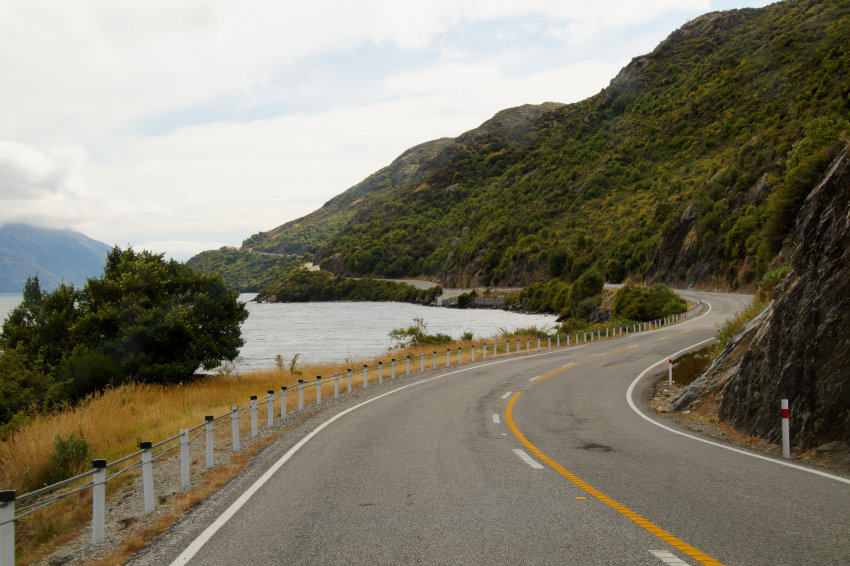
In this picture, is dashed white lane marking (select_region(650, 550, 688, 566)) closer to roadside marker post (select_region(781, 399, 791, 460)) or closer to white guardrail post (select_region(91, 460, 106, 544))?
white guardrail post (select_region(91, 460, 106, 544))

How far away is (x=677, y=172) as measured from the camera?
10675cm

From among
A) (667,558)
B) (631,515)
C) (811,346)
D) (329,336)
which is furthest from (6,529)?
(329,336)

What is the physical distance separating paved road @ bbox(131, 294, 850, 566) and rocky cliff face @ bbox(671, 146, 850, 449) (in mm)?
1479

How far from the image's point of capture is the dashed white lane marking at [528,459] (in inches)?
343

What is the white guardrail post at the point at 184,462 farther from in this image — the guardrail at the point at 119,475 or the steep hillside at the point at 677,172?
the steep hillside at the point at 677,172

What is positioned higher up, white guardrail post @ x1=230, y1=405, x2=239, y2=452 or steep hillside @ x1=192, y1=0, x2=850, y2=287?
steep hillside @ x1=192, y1=0, x2=850, y2=287

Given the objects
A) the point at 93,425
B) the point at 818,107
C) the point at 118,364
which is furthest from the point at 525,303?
the point at 93,425

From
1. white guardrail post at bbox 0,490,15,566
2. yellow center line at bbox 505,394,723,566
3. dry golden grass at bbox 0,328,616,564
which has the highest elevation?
white guardrail post at bbox 0,490,15,566

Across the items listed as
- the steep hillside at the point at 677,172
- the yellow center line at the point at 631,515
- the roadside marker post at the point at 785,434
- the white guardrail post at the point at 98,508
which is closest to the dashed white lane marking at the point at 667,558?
the yellow center line at the point at 631,515

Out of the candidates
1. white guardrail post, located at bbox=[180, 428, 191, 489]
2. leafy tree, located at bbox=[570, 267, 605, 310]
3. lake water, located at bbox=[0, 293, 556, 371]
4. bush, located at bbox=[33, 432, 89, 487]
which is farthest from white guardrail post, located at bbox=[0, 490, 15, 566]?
leafy tree, located at bbox=[570, 267, 605, 310]

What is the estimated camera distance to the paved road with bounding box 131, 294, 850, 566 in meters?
5.11

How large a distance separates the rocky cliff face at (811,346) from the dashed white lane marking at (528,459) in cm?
461

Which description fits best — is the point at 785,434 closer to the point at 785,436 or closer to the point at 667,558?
the point at 785,436

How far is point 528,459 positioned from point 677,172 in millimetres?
109542
